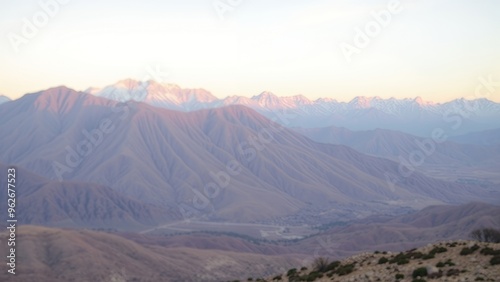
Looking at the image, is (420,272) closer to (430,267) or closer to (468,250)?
(430,267)

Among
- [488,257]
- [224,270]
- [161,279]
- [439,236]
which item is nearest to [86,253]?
[161,279]

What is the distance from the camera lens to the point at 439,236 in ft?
626

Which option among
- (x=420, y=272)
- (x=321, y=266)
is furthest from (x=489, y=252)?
(x=321, y=266)

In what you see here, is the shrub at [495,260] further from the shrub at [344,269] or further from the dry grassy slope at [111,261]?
the dry grassy slope at [111,261]

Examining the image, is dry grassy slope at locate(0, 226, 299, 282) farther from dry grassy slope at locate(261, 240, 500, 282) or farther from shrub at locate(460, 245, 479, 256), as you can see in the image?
shrub at locate(460, 245, 479, 256)

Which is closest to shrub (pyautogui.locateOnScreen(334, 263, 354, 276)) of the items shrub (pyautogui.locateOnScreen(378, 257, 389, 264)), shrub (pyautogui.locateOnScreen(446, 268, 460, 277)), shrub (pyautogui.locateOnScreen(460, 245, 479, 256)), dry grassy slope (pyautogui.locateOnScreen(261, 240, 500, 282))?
dry grassy slope (pyautogui.locateOnScreen(261, 240, 500, 282))

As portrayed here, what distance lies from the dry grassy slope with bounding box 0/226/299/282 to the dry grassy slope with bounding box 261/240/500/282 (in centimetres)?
11142

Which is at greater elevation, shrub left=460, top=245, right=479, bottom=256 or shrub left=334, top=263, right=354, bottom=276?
shrub left=460, top=245, right=479, bottom=256

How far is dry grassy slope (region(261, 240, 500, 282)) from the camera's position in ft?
75.9


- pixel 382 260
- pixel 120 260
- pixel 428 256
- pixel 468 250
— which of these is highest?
pixel 468 250

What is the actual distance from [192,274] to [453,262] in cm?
13213

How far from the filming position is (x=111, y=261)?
149m

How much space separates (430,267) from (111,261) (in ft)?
450

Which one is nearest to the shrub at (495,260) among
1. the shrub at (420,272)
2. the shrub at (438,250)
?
the shrub at (420,272)
